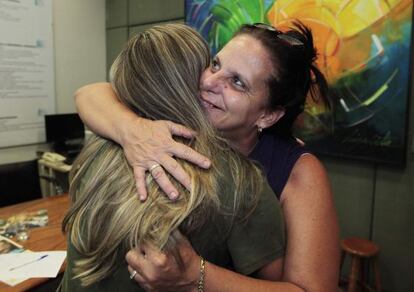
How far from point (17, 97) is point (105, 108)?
3184mm

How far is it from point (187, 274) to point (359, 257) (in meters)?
1.86

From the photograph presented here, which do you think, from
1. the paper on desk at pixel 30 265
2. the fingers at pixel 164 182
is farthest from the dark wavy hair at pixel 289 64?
the paper on desk at pixel 30 265

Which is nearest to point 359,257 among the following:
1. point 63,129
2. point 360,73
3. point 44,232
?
point 360,73

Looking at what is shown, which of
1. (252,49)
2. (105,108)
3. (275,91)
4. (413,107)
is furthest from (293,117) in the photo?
(413,107)

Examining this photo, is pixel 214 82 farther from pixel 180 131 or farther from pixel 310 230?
pixel 310 230

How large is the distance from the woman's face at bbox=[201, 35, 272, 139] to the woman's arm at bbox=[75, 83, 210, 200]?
0.31 m

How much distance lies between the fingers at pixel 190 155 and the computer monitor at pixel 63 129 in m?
3.30

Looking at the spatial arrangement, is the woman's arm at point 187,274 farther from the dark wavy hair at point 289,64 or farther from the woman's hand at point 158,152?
the dark wavy hair at point 289,64

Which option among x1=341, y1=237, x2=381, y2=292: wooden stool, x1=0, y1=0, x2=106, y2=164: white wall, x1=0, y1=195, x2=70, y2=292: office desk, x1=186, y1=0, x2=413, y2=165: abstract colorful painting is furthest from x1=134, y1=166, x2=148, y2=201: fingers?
x1=0, y1=0, x2=106, y2=164: white wall

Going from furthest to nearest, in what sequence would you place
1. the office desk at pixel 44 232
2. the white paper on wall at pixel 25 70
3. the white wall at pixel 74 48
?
the white wall at pixel 74 48, the white paper on wall at pixel 25 70, the office desk at pixel 44 232

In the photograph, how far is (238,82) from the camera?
1.16m

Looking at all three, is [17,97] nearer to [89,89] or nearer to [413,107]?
[89,89]

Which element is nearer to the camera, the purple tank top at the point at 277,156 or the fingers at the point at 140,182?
the fingers at the point at 140,182

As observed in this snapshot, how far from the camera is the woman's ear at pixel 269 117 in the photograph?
4.16 ft
